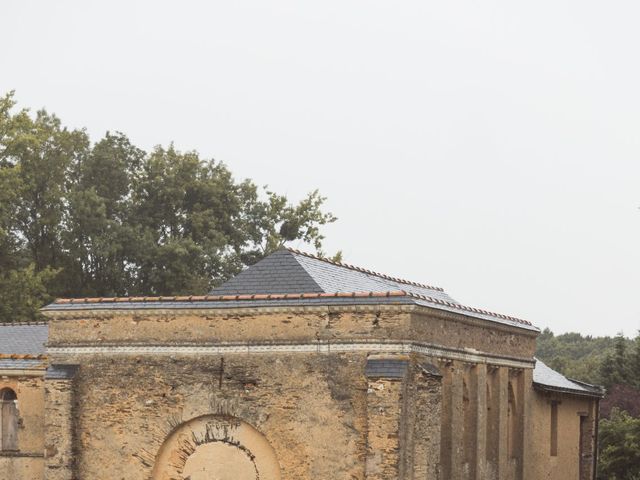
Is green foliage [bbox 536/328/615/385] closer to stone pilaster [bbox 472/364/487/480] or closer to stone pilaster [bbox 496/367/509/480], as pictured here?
stone pilaster [bbox 496/367/509/480]

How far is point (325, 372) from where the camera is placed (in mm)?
25547

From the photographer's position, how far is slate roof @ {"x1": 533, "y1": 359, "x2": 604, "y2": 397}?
35903 mm

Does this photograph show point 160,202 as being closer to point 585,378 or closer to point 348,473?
point 585,378

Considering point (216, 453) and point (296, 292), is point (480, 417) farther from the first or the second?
point (216, 453)

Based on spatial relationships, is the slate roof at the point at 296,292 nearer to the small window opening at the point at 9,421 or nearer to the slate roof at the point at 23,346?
the slate roof at the point at 23,346

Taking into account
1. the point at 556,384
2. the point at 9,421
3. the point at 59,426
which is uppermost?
the point at 556,384

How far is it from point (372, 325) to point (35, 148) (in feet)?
112

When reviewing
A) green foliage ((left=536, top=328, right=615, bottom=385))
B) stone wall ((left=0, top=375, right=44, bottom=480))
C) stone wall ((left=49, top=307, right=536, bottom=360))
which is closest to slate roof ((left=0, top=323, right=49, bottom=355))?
stone wall ((left=0, top=375, right=44, bottom=480))

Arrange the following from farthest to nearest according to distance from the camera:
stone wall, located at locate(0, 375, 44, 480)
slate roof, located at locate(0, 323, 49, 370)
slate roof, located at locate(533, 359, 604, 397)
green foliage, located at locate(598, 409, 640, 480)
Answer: green foliage, located at locate(598, 409, 640, 480)
slate roof, located at locate(533, 359, 604, 397)
slate roof, located at locate(0, 323, 49, 370)
stone wall, located at locate(0, 375, 44, 480)

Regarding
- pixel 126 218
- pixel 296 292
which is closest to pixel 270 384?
pixel 296 292

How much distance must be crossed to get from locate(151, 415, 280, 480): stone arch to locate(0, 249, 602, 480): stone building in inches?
1.0

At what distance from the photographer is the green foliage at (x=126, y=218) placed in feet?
186

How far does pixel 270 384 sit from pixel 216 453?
189 centimetres

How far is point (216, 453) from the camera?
26.5 meters
